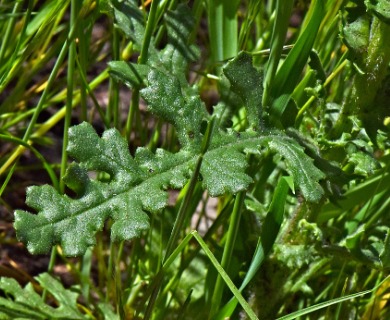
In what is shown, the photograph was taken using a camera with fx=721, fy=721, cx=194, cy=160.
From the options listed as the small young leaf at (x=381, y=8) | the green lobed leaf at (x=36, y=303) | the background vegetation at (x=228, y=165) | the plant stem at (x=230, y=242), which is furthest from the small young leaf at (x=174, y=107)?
the green lobed leaf at (x=36, y=303)

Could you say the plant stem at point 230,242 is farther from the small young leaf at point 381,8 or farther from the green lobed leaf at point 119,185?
the small young leaf at point 381,8

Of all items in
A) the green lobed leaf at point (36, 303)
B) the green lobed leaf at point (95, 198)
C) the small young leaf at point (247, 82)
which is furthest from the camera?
the green lobed leaf at point (36, 303)

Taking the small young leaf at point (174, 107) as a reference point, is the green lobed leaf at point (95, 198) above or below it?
below

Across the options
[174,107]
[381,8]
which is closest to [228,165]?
[174,107]

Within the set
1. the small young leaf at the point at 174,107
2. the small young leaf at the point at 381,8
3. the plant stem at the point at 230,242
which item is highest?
the small young leaf at the point at 381,8

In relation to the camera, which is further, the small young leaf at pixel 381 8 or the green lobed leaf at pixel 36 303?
the green lobed leaf at pixel 36 303

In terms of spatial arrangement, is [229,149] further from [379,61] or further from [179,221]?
[379,61]

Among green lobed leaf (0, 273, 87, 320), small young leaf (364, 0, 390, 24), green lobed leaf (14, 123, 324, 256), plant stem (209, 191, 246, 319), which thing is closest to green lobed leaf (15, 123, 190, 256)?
green lobed leaf (14, 123, 324, 256)

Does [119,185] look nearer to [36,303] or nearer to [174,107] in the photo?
[174,107]
